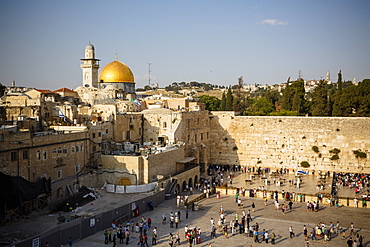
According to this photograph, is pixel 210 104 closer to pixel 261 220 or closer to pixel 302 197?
pixel 302 197

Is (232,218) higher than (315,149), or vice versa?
(315,149)

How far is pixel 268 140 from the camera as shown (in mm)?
32781

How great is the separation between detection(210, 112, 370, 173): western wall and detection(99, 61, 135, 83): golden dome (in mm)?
10405

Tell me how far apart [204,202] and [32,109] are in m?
12.6

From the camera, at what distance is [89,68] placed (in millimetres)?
40438

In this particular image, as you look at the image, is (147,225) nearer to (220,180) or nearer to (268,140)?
(220,180)

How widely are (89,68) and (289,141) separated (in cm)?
2276

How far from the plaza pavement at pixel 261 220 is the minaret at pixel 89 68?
2286 centimetres

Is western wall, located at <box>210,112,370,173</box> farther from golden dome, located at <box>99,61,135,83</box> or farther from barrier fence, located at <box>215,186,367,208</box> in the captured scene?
golden dome, located at <box>99,61,135,83</box>

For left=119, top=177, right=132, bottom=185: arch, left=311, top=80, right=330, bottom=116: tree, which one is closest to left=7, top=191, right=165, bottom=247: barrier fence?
left=119, top=177, right=132, bottom=185: arch

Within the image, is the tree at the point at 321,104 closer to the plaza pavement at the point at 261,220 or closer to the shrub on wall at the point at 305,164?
the shrub on wall at the point at 305,164

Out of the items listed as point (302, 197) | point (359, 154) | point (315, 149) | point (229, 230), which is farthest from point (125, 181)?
point (359, 154)

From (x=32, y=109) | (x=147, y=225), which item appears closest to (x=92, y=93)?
(x=32, y=109)

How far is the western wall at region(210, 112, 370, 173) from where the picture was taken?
30203mm
